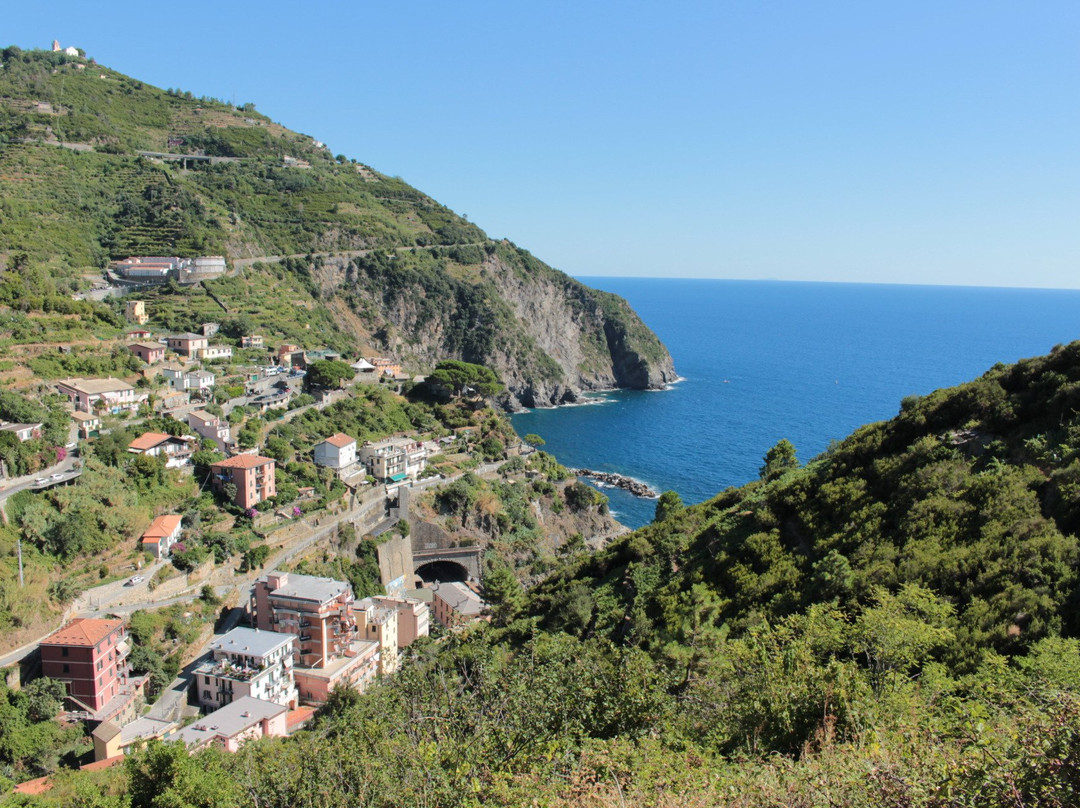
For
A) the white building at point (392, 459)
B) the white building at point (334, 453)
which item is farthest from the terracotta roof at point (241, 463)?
the white building at point (392, 459)

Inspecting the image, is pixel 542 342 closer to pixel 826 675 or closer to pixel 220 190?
pixel 220 190

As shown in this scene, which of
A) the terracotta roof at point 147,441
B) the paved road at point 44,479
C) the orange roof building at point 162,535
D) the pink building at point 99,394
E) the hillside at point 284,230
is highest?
the hillside at point 284,230

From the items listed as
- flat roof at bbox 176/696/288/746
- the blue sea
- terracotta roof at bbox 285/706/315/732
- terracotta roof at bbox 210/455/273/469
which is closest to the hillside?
the blue sea

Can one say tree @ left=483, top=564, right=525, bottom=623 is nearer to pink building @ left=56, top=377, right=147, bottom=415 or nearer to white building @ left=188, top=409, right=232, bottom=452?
white building @ left=188, top=409, right=232, bottom=452

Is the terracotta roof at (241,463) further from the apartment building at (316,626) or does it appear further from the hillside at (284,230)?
the hillside at (284,230)

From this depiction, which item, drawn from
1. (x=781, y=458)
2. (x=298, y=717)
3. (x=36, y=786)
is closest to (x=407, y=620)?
(x=298, y=717)

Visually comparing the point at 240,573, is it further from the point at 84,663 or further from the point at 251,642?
the point at 84,663
